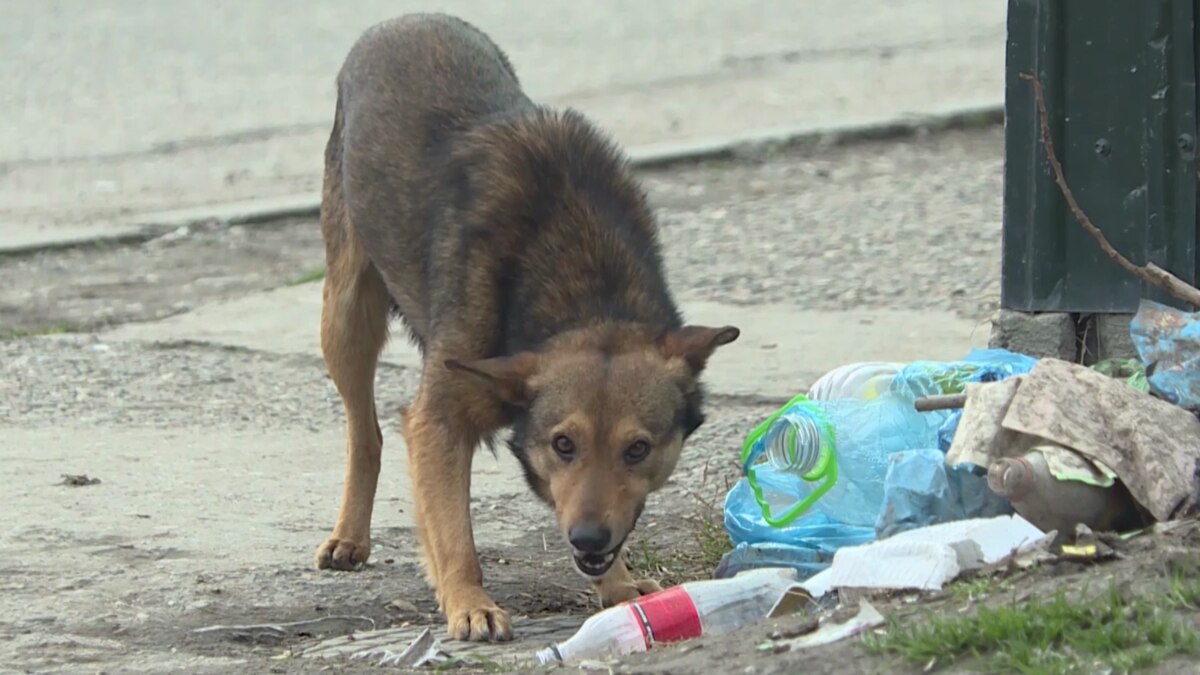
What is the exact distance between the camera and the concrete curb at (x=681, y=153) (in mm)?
11453

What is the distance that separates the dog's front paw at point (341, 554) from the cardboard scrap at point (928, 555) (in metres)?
1.80

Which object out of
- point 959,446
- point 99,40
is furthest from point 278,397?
point 99,40

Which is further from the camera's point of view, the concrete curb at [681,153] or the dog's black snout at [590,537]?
the concrete curb at [681,153]

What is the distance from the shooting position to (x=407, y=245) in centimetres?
599

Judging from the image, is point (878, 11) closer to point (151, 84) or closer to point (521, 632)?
point (151, 84)

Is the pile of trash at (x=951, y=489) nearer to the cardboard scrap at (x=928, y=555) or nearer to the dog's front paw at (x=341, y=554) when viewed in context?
the cardboard scrap at (x=928, y=555)

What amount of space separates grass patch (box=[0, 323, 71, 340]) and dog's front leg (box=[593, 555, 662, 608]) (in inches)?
181

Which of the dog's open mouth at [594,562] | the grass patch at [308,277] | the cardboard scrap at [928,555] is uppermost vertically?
the cardboard scrap at [928,555]

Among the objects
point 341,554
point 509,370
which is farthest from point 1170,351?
point 341,554

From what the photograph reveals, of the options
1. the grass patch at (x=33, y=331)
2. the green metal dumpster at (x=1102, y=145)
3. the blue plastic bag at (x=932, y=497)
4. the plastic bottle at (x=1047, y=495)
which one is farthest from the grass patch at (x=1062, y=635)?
the grass patch at (x=33, y=331)

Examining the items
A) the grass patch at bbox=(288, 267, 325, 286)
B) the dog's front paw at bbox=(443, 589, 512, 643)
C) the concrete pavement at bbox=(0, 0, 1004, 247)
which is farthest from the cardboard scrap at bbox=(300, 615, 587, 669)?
the concrete pavement at bbox=(0, 0, 1004, 247)

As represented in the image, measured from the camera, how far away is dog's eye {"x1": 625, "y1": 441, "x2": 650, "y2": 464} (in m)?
4.96

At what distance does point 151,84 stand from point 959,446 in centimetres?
1329

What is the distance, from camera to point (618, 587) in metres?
5.40
